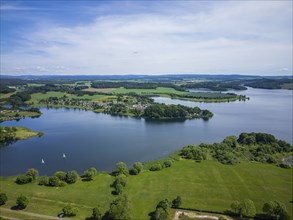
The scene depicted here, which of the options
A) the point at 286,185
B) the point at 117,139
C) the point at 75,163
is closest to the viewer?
the point at 286,185

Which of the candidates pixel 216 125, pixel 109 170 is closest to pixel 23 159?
pixel 109 170

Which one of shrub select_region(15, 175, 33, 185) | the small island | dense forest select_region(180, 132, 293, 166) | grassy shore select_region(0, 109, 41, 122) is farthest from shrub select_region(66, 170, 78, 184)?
grassy shore select_region(0, 109, 41, 122)

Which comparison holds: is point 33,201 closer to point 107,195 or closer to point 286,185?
point 107,195

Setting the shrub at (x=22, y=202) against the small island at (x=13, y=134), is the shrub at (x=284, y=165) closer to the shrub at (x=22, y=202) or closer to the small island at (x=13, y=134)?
the shrub at (x=22, y=202)

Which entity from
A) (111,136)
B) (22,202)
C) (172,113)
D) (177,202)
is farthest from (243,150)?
(172,113)

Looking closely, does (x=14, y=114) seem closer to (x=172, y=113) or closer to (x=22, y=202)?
(x=172, y=113)

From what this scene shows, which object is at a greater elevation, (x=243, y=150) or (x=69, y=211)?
(x=69, y=211)
